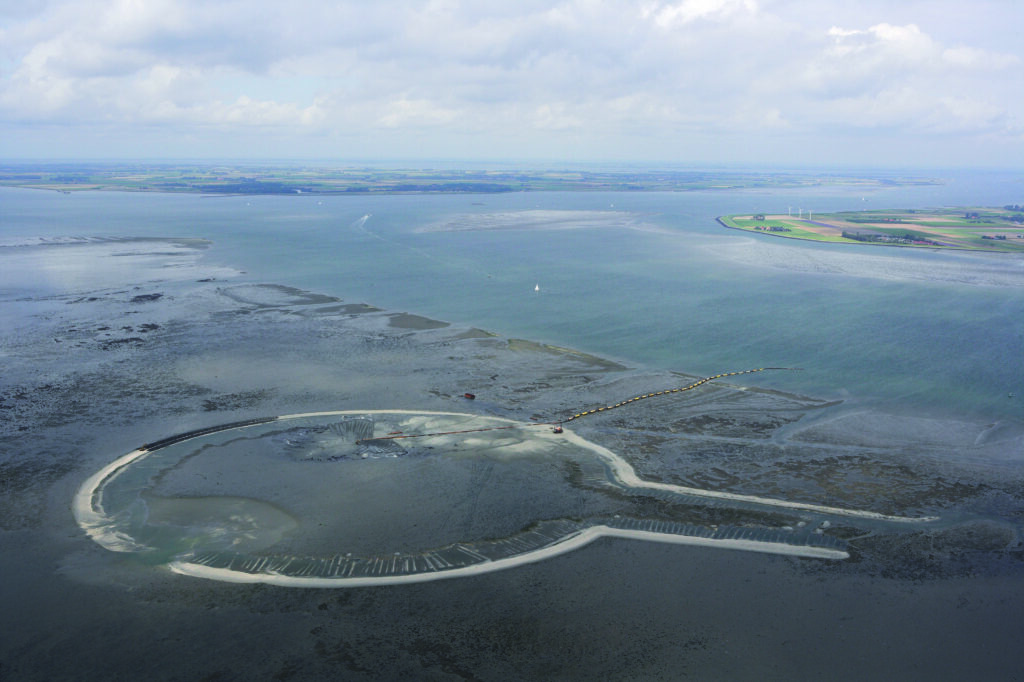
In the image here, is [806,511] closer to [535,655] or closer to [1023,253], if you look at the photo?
[535,655]

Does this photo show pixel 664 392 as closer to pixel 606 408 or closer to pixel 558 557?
pixel 606 408

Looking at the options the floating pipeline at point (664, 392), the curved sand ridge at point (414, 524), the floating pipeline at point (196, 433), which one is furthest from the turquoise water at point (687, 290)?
the floating pipeline at point (196, 433)

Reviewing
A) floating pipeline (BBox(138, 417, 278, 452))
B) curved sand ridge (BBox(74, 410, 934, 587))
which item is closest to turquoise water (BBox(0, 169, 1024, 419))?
curved sand ridge (BBox(74, 410, 934, 587))

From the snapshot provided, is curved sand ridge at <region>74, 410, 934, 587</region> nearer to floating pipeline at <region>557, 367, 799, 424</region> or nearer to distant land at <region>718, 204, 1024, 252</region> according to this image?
floating pipeline at <region>557, 367, 799, 424</region>

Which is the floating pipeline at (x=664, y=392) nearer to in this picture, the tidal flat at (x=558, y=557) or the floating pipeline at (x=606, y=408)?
the floating pipeline at (x=606, y=408)

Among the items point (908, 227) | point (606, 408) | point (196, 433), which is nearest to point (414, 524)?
point (196, 433)
